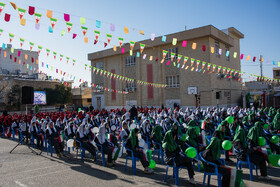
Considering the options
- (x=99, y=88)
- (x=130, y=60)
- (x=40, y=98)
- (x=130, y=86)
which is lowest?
(x=40, y=98)

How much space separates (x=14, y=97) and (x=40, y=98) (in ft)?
11.9

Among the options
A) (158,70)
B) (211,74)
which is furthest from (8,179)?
(158,70)

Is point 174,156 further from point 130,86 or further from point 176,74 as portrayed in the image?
point 130,86

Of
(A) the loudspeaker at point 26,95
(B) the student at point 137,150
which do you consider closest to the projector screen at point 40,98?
(A) the loudspeaker at point 26,95

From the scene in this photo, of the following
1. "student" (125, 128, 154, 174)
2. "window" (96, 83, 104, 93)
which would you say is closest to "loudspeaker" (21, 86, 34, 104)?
"student" (125, 128, 154, 174)

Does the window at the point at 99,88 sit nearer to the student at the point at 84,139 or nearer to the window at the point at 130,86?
the window at the point at 130,86

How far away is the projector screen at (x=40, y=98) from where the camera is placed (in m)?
35.4

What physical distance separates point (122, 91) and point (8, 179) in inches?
1129

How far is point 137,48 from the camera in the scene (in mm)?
32312

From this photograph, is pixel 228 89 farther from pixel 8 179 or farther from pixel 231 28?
pixel 8 179

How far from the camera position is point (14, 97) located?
3425 cm

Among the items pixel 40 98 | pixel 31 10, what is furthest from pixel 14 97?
pixel 31 10

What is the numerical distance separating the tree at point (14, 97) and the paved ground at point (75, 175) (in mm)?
29032

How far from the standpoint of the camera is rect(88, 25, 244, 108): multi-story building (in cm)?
2709
